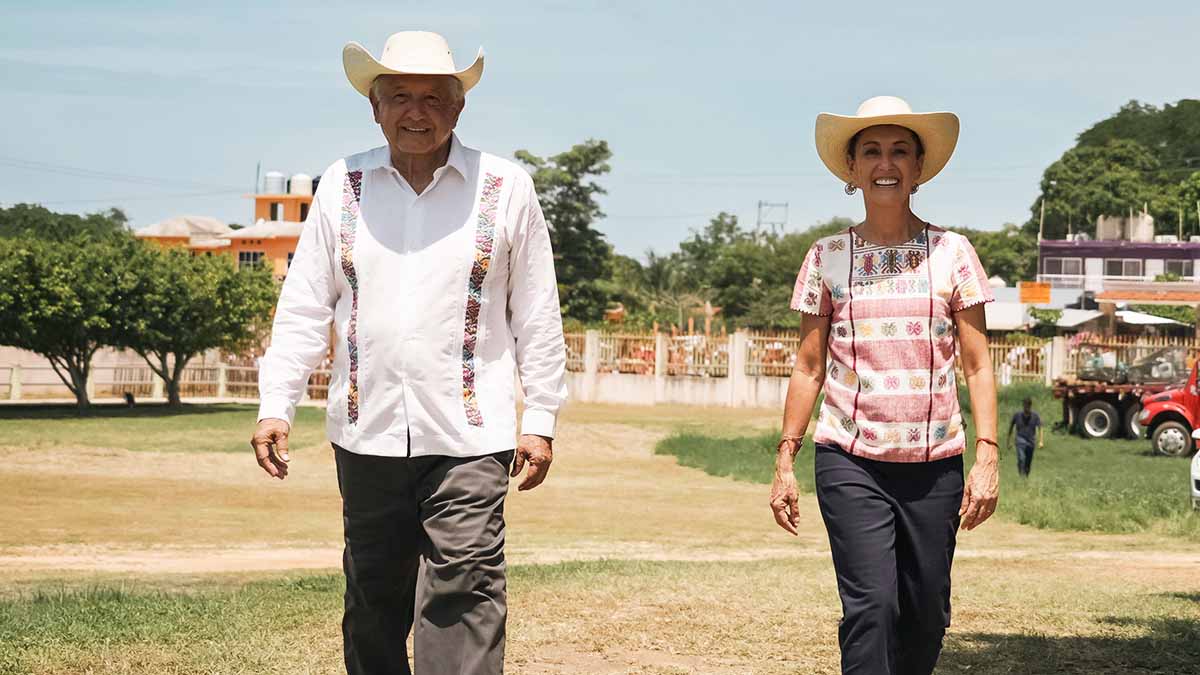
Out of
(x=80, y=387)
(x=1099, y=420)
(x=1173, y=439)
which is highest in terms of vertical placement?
(x=80, y=387)

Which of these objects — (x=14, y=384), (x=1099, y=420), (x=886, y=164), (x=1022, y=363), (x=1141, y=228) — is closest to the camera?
(x=886, y=164)

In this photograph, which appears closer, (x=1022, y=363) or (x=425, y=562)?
(x=425, y=562)

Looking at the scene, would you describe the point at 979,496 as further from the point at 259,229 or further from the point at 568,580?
the point at 259,229

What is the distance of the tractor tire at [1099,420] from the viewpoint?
110 feet

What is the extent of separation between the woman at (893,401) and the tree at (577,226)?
6527 centimetres

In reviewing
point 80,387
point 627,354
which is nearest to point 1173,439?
point 627,354

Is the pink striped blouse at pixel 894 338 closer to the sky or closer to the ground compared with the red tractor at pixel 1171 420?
closer to the sky

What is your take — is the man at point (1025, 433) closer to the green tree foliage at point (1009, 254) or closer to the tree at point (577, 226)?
the tree at point (577, 226)

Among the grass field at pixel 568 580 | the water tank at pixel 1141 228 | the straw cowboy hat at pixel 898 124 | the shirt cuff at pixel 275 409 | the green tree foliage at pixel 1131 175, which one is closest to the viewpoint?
the shirt cuff at pixel 275 409

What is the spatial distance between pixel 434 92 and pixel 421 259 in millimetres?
538

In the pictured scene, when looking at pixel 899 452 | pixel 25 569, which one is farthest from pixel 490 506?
pixel 25 569

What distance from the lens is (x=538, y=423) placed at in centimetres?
488

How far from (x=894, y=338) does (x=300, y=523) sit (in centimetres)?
1436

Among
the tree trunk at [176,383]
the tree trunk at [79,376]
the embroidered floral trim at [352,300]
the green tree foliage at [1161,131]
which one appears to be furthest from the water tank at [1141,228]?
the embroidered floral trim at [352,300]
